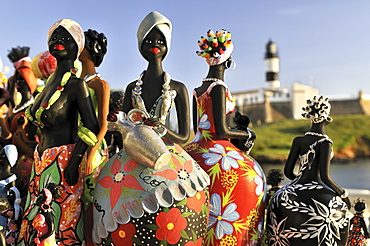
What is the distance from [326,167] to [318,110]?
55cm

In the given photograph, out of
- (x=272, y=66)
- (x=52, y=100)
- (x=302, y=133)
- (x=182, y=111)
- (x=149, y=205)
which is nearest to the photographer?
(x=149, y=205)

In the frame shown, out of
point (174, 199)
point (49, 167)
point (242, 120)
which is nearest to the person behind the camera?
point (174, 199)

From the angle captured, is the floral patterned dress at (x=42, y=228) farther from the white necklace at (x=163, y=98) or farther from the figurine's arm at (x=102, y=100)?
the white necklace at (x=163, y=98)

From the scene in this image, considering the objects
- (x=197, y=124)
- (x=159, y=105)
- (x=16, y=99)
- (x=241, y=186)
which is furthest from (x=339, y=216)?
(x=16, y=99)

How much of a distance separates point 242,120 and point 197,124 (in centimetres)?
44

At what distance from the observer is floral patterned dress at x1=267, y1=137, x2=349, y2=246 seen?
4.27 metres

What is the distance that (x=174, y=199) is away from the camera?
343 cm

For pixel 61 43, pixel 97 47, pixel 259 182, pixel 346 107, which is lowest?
pixel 346 107

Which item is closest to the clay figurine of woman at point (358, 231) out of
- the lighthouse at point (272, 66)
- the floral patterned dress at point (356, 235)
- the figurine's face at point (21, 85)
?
the floral patterned dress at point (356, 235)

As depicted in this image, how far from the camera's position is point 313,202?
4293mm

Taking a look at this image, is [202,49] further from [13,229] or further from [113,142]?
[13,229]

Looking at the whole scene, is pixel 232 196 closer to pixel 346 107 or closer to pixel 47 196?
pixel 47 196

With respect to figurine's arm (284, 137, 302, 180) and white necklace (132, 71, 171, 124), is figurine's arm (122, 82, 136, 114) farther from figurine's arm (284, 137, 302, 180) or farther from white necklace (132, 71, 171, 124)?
figurine's arm (284, 137, 302, 180)

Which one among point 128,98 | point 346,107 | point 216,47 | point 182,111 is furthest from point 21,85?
point 346,107
